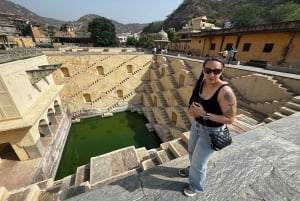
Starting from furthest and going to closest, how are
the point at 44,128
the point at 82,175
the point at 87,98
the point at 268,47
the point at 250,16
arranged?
the point at 250,16, the point at 87,98, the point at 268,47, the point at 44,128, the point at 82,175

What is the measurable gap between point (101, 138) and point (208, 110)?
10.8m

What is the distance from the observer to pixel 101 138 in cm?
1095

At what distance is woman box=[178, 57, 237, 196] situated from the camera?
1.42m

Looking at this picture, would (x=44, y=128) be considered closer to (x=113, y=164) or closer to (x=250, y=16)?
(x=113, y=164)

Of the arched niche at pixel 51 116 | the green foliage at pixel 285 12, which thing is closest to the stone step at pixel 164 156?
the arched niche at pixel 51 116

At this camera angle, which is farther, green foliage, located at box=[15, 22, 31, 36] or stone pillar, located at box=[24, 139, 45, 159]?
green foliage, located at box=[15, 22, 31, 36]

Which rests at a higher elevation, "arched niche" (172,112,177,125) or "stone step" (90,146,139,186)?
"stone step" (90,146,139,186)

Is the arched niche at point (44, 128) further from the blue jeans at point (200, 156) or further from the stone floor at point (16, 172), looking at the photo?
the blue jeans at point (200, 156)

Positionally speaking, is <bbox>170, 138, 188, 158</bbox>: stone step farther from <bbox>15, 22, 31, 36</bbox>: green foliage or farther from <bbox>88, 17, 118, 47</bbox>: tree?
<bbox>15, 22, 31, 36</bbox>: green foliage

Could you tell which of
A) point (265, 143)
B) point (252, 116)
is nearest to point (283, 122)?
point (265, 143)

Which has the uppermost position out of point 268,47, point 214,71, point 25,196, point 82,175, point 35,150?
point 214,71

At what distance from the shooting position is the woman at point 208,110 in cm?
142

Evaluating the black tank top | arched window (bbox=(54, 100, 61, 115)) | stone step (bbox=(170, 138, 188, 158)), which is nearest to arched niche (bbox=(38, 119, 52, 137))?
arched window (bbox=(54, 100, 61, 115))

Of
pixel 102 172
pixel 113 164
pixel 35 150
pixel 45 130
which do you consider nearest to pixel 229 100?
pixel 102 172
